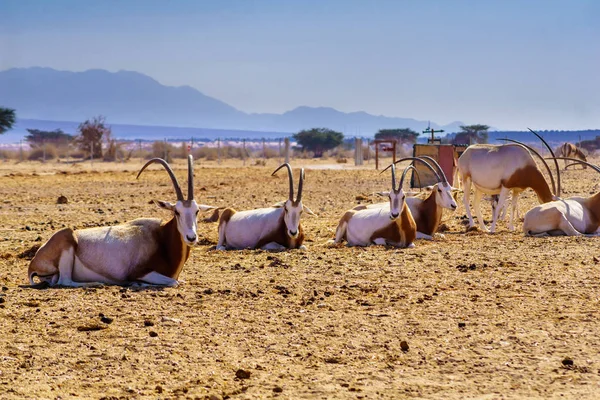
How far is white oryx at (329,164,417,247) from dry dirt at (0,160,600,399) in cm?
40

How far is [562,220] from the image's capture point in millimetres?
13555

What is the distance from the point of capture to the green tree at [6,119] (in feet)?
187

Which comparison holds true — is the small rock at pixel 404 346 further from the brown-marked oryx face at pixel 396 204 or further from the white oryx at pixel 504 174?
the white oryx at pixel 504 174

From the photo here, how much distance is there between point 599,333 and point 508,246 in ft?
17.1

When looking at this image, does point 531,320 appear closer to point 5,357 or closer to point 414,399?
point 414,399

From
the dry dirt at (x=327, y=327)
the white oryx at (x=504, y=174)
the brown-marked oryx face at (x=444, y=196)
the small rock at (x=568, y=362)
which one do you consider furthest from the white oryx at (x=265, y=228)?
the small rock at (x=568, y=362)

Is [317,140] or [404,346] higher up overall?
[317,140]

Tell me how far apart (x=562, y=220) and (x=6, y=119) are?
49.1m

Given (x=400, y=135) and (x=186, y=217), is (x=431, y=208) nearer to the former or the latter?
(x=186, y=217)

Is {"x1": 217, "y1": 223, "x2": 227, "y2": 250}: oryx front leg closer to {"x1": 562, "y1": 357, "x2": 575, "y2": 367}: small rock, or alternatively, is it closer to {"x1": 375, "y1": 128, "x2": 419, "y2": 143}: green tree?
{"x1": 562, "y1": 357, "x2": 575, "y2": 367}: small rock

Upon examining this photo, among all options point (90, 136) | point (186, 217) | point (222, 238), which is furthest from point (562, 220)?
point (90, 136)

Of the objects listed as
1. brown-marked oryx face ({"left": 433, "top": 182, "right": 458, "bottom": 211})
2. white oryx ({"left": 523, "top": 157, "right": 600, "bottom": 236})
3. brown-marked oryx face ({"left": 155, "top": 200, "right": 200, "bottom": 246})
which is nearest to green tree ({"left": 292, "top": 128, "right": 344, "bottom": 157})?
brown-marked oryx face ({"left": 433, "top": 182, "right": 458, "bottom": 211})

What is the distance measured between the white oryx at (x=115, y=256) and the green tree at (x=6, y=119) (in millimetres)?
49479

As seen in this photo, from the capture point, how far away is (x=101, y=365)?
21.7 feet
